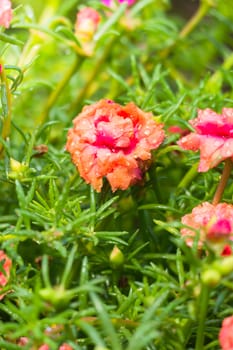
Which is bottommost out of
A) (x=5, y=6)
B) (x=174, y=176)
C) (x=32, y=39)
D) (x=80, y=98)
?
(x=174, y=176)

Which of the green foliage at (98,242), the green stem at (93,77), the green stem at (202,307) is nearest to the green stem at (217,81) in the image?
the green foliage at (98,242)

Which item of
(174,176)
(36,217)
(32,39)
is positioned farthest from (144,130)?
(32,39)

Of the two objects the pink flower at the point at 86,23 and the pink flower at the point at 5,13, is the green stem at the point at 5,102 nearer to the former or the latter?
the pink flower at the point at 5,13

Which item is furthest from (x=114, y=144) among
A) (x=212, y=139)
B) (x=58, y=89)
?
(x=58, y=89)

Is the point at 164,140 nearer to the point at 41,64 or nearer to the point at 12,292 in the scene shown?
the point at 12,292

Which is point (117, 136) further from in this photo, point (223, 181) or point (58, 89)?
point (58, 89)

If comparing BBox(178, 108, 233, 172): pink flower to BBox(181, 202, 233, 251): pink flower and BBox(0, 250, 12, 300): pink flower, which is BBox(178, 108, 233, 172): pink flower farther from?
BBox(0, 250, 12, 300): pink flower
